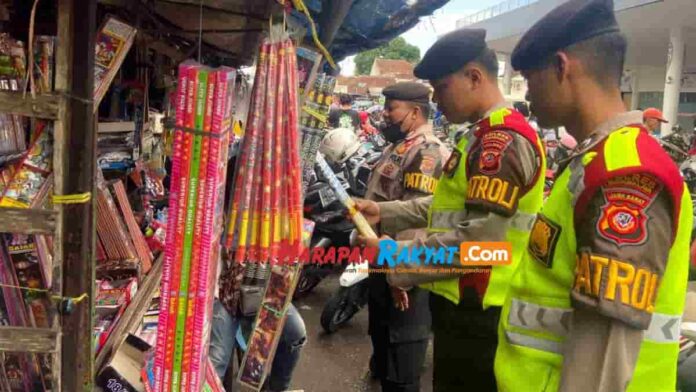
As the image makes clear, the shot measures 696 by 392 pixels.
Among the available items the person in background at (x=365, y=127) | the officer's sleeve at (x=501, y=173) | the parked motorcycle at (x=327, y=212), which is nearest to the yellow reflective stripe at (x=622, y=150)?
the officer's sleeve at (x=501, y=173)

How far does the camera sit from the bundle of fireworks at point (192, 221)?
5.26ft

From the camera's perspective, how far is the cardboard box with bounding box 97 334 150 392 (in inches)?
91.0

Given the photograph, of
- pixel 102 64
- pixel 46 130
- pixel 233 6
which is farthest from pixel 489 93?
pixel 46 130

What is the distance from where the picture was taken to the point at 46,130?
5.50 feet

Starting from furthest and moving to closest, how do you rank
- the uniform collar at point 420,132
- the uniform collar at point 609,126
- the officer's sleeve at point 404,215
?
the uniform collar at point 420,132
the officer's sleeve at point 404,215
the uniform collar at point 609,126

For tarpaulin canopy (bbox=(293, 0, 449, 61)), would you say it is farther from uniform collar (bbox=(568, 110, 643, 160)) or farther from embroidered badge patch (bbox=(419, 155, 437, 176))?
uniform collar (bbox=(568, 110, 643, 160))

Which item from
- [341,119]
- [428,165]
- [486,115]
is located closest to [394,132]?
[428,165]

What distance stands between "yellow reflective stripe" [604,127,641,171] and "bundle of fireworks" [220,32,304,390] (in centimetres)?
85

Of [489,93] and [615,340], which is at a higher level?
[489,93]

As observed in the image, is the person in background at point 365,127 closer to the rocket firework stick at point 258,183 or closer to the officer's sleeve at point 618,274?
the rocket firework stick at point 258,183

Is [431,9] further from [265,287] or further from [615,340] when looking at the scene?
[615,340]

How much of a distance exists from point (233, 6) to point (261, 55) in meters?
0.62

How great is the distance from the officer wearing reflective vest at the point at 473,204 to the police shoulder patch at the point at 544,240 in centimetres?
53

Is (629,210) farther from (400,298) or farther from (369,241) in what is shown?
(400,298)
